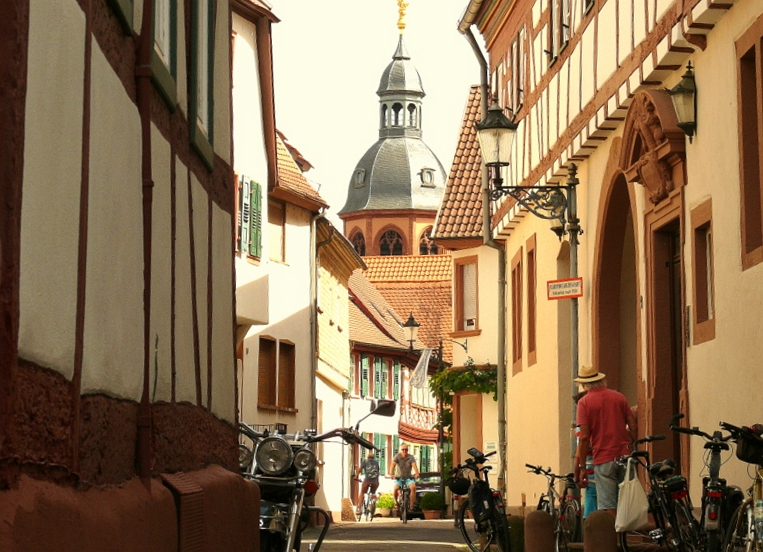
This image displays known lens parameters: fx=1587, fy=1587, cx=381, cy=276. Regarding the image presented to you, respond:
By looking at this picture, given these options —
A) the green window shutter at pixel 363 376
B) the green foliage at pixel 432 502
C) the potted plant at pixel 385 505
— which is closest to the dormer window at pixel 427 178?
the green window shutter at pixel 363 376

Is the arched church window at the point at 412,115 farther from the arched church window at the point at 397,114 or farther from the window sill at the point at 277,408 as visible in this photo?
the window sill at the point at 277,408

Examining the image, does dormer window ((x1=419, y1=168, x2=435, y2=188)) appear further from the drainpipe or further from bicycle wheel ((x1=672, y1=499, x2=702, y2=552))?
bicycle wheel ((x1=672, y1=499, x2=702, y2=552))

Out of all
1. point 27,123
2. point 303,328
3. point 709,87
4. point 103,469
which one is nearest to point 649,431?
point 709,87

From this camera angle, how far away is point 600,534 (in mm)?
11805

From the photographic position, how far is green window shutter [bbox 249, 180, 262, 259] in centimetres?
2820

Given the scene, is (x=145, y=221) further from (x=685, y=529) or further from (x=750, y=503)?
(x=685, y=529)

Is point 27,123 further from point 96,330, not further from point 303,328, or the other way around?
point 303,328

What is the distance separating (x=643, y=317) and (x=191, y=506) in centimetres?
798

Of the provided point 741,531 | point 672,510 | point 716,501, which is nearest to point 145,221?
point 741,531

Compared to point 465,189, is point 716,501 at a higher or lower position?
lower

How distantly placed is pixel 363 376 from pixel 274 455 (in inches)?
1939

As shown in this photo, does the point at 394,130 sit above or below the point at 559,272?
above

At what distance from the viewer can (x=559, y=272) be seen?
65.9ft

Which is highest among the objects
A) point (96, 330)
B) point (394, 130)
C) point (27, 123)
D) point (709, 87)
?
point (394, 130)
